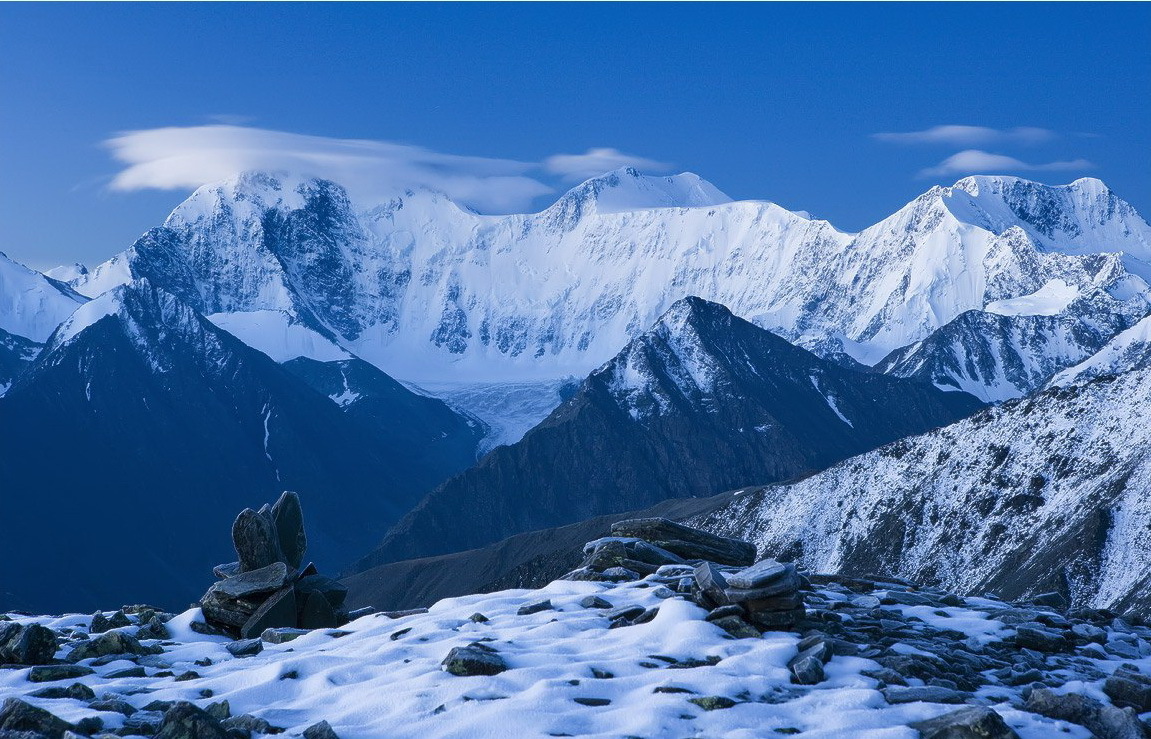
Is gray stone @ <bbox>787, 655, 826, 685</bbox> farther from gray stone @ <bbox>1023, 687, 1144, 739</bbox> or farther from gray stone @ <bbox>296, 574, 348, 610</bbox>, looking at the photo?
gray stone @ <bbox>296, 574, 348, 610</bbox>

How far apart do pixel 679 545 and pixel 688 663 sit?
1432 centimetres

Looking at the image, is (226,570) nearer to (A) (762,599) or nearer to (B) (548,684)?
(A) (762,599)

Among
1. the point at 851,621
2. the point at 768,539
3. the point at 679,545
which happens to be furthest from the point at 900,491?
the point at 851,621

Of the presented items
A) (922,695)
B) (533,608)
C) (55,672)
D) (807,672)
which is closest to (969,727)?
(922,695)

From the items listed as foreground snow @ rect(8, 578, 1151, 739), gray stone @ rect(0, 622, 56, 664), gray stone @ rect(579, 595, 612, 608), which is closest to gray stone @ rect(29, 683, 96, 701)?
foreground snow @ rect(8, 578, 1151, 739)

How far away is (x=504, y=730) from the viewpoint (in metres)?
18.3

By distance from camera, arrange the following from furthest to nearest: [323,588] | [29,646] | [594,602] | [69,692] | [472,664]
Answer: [323,588], [594,602], [29,646], [69,692], [472,664]

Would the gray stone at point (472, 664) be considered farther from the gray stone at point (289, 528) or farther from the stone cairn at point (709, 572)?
the gray stone at point (289, 528)

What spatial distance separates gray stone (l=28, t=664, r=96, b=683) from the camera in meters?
22.8

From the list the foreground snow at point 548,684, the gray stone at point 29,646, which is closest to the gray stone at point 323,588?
the foreground snow at point 548,684

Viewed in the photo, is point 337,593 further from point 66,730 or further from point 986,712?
point 986,712

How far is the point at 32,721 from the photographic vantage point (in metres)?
18.6

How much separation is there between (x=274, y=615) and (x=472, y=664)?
10.8 m

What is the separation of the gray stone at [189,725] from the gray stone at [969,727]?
10263mm
